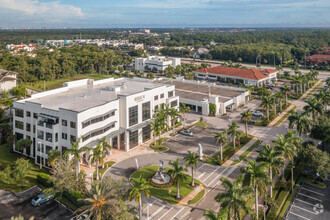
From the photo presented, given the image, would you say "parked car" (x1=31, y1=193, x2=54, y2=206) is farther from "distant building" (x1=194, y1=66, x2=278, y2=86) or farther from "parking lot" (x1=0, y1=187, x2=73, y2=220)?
"distant building" (x1=194, y1=66, x2=278, y2=86)

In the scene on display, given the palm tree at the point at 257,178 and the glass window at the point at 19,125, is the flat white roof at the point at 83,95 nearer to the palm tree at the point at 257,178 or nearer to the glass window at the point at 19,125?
the glass window at the point at 19,125

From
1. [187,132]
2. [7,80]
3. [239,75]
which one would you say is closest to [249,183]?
[187,132]

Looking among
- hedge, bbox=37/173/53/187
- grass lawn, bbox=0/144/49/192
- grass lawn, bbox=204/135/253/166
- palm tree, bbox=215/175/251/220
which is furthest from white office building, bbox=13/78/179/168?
palm tree, bbox=215/175/251/220

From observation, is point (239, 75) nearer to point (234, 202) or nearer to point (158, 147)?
point (158, 147)

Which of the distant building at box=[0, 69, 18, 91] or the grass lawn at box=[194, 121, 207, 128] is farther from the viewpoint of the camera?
the distant building at box=[0, 69, 18, 91]

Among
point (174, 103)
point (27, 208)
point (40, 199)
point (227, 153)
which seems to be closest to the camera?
point (27, 208)

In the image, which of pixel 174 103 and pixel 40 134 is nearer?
pixel 40 134

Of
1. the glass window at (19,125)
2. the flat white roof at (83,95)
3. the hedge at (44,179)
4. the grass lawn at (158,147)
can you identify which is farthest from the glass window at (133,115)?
the glass window at (19,125)

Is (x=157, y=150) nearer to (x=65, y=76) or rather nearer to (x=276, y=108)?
(x=276, y=108)
